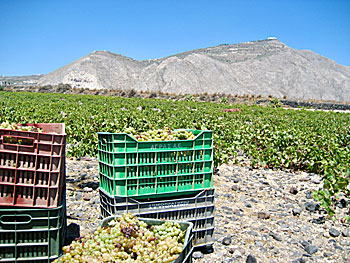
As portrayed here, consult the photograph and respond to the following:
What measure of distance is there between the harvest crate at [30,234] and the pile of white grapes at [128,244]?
26.2 inches

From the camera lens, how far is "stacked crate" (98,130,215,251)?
4.40 meters

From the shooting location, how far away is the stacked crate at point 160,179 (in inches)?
173

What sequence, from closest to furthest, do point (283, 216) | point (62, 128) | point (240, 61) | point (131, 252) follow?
1. point (131, 252)
2. point (62, 128)
3. point (283, 216)
4. point (240, 61)

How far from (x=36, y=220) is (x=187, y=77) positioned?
11350cm

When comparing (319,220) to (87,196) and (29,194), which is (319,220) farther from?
(29,194)

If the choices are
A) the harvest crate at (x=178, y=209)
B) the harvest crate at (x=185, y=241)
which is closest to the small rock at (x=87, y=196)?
the harvest crate at (x=178, y=209)

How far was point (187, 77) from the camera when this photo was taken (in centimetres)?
11500

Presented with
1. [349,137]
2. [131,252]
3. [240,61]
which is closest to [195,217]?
[131,252]

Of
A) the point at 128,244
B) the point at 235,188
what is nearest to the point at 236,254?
the point at 128,244

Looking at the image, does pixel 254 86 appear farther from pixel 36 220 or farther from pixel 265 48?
pixel 36 220

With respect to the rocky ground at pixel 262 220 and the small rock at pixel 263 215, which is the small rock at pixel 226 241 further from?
the small rock at pixel 263 215

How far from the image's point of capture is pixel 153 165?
4598 mm

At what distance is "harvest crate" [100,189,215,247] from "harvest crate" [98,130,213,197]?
0.42ft

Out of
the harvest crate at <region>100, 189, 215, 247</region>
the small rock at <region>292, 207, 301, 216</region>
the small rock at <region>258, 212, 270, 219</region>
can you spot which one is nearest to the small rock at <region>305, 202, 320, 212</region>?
the small rock at <region>292, 207, 301, 216</region>
